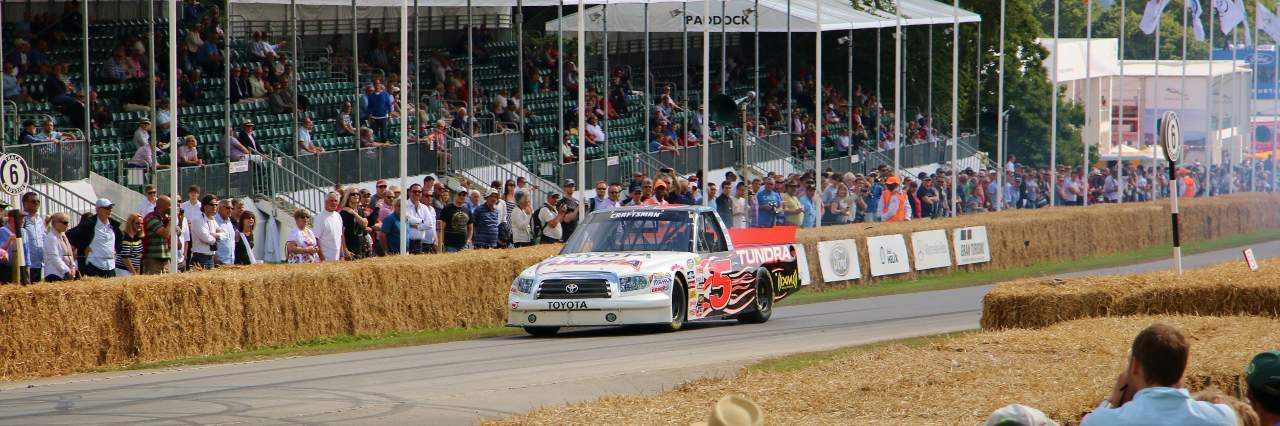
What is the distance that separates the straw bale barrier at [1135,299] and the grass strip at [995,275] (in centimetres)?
978

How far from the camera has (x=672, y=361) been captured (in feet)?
52.1

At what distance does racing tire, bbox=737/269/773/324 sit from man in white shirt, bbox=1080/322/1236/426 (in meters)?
14.8

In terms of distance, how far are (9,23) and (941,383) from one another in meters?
25.1

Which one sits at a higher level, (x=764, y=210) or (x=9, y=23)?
(x=9, y=23)

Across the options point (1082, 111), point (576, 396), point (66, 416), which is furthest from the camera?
point (1082, 111)

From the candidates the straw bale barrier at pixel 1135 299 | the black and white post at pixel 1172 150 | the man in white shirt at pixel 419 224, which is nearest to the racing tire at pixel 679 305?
the straw bale barrier at pixel 1135 299

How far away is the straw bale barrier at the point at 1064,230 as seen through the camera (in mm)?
30922

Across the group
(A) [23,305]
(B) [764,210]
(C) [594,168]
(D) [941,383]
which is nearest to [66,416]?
(A) [23,305]

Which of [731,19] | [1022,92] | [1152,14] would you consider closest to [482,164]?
[731,19]

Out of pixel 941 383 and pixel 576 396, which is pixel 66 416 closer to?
pixel 576 396

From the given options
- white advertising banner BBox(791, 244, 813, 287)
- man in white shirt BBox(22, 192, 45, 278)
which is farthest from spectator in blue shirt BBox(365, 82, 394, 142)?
man in white shirt BBox(22, 192, 45, 278)

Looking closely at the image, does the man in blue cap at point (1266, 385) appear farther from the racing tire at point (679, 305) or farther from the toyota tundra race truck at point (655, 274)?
the racing tire at point (679, 305)

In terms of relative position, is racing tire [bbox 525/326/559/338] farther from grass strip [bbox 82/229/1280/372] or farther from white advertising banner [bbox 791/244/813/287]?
white advertising banner [bbox 791/244/813/287]

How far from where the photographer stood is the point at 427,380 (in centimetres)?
1457
